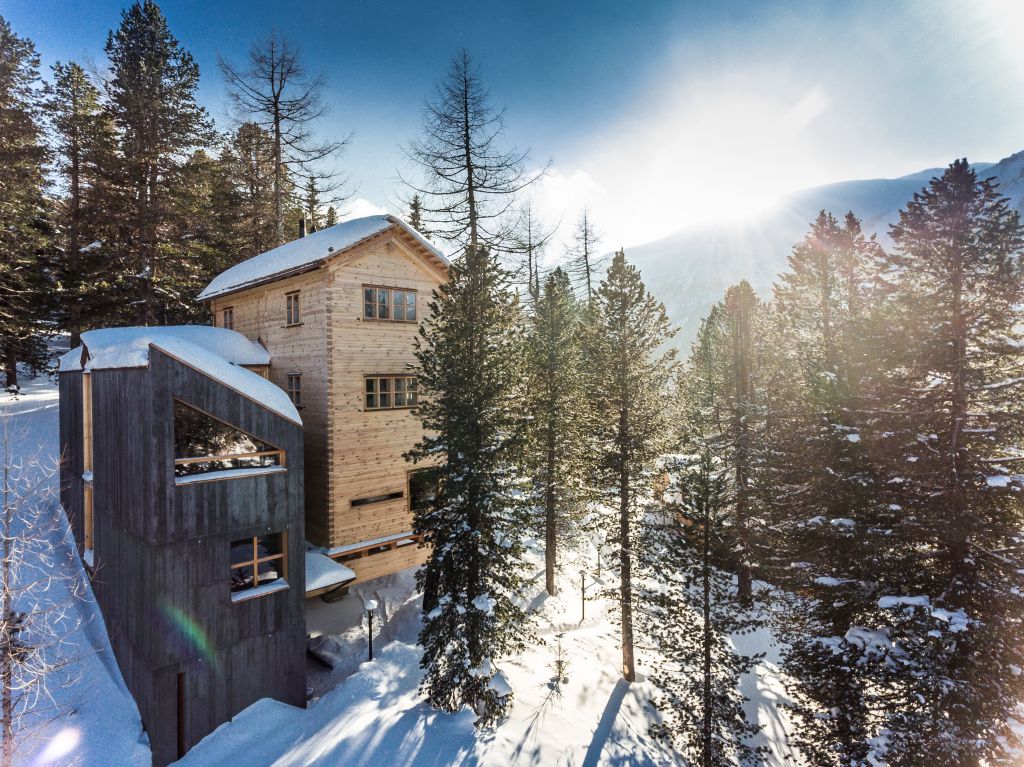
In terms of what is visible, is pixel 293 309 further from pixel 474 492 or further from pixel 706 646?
pixel 706 646

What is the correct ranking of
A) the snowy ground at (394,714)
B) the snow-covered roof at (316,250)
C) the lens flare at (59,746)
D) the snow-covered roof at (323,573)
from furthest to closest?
the snow-covered roof at (316,250)
the snow-covered roof at (323,573)
the snowy ground at (394,714)
the lens flare at (59,746)

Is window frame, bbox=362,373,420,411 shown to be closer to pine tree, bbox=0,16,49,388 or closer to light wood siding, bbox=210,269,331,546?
light wood siding, bbox=210,269,331,546

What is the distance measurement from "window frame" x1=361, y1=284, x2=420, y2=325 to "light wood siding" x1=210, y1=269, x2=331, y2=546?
1.42 meters

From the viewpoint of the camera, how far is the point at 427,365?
12914 mm

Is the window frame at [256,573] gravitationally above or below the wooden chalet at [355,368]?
below

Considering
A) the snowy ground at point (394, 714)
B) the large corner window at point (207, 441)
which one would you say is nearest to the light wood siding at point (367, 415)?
the snowy ground at point (394, 714)

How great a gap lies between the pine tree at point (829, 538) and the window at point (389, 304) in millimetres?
14137

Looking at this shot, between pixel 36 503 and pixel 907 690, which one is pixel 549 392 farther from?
pixel 36 503

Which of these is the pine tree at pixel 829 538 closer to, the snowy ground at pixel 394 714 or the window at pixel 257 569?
the snowy ground at pixel 394 714

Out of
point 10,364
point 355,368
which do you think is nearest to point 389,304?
point 355,368

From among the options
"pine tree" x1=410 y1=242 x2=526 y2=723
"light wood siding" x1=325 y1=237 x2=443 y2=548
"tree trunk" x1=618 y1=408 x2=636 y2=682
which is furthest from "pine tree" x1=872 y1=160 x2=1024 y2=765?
"light wood siding" x1=325 y1=237 x2=443 y2=548

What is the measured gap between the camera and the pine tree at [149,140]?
71.4ft

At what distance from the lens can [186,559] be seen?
10320 millimetres

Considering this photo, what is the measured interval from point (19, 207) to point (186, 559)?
76.0ft
